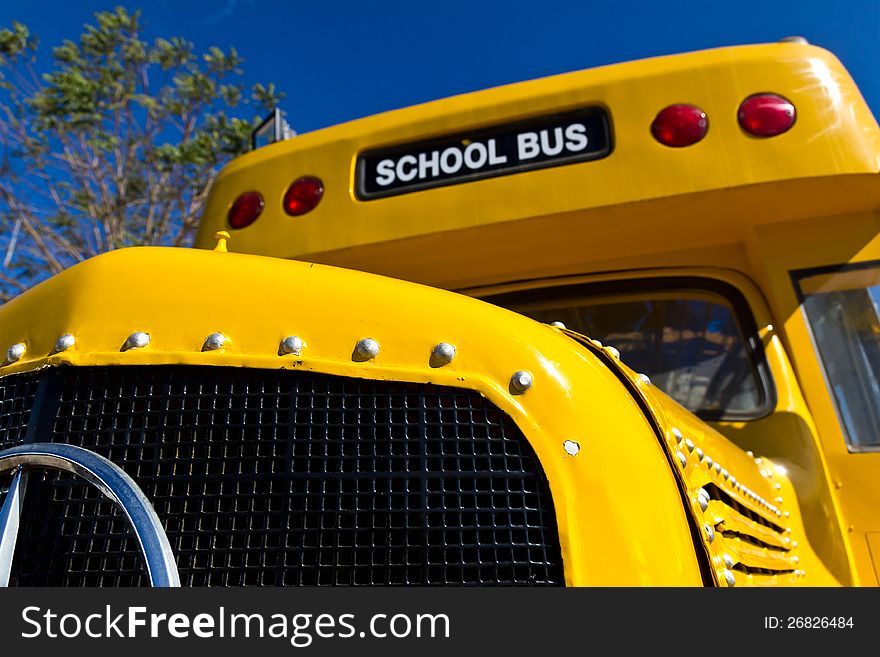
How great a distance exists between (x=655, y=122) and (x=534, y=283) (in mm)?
647

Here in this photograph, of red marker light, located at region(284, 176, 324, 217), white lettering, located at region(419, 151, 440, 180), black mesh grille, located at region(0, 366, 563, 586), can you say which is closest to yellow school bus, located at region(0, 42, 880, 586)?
black mesh grille, located at region(0, 366, 563, 586)

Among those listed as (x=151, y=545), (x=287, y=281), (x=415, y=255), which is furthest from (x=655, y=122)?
(x=151, y=545)

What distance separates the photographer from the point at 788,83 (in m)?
1.95

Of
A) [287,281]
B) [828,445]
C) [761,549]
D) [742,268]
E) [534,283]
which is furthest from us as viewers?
[534,283]

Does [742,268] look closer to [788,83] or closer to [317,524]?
[788,83]

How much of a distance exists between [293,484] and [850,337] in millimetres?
1665

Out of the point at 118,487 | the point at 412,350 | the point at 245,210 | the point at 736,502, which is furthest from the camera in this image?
the point at 245,210

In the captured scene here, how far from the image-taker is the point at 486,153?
2.13 m

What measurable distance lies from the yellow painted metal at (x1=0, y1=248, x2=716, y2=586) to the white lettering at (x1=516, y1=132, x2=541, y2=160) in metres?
1.09

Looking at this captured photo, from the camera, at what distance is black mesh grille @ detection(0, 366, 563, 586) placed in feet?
3.10
